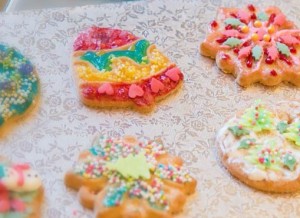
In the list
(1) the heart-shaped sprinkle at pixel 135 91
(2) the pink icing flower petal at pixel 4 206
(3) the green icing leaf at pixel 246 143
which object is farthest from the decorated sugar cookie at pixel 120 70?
(2) the pink icing flower petal at pixel 4 206

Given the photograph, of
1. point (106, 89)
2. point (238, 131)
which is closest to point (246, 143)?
point (238, 131)

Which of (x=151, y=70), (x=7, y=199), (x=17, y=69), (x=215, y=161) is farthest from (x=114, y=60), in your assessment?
(x=7, y=199)

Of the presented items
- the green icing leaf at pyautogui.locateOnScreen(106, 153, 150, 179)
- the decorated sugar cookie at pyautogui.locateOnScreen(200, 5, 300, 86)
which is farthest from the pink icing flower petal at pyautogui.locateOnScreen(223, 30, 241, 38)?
the green icing leaf at pyautogui.locateOnScreen(106, 153, 150, 179)

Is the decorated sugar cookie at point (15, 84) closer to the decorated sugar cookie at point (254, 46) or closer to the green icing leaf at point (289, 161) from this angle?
the decorated sugar cookie at point (254, 46)

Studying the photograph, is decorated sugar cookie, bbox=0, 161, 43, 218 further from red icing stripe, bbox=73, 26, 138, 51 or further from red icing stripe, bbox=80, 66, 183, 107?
red icing stripe, bbox=73, 26, 138, 51

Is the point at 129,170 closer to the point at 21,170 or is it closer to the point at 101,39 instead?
the point at 21,170

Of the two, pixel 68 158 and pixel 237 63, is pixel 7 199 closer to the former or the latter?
pixel 68 158
